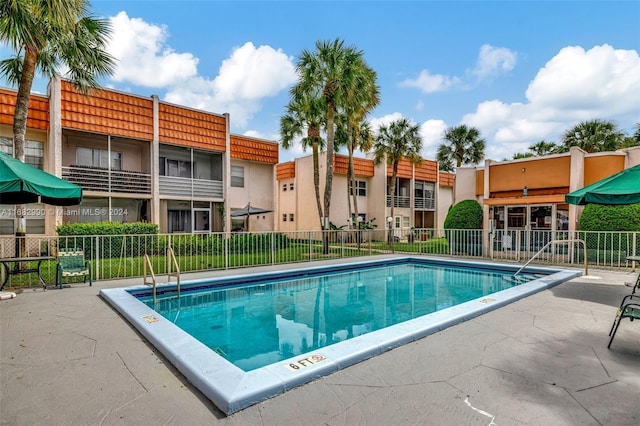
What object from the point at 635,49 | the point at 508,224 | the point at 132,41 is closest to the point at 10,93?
the point at 132,41

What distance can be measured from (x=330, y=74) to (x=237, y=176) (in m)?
8.57

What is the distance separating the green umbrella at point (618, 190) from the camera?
628cm

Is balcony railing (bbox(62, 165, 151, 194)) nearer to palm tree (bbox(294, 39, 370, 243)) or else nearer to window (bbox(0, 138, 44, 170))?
window (bbox(0, 138, 44, 170))

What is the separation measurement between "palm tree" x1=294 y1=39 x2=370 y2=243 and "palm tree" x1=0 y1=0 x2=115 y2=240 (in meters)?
8.96

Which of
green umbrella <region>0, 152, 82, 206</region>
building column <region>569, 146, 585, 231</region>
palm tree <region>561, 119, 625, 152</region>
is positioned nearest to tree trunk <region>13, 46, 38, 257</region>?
green umbrella <region>0, 152, 82, 206</region>

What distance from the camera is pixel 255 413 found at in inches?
110

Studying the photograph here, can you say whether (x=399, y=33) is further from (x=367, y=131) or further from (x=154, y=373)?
(x=154, y=373)

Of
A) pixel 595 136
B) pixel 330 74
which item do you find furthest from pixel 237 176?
pixel 595 136

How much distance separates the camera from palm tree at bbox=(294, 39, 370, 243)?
16625 mm

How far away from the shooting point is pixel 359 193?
26156mm

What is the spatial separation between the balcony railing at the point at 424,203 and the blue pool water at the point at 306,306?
1737 centimetres

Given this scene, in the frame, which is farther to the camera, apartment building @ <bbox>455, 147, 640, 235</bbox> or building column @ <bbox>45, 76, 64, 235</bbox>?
apartment building @ <bbox>455, 147, 640, 235</bbox>

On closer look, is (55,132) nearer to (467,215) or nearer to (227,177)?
(227,177)

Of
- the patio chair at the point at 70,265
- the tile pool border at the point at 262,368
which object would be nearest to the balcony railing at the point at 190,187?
the patio chair at the point at 70,265
